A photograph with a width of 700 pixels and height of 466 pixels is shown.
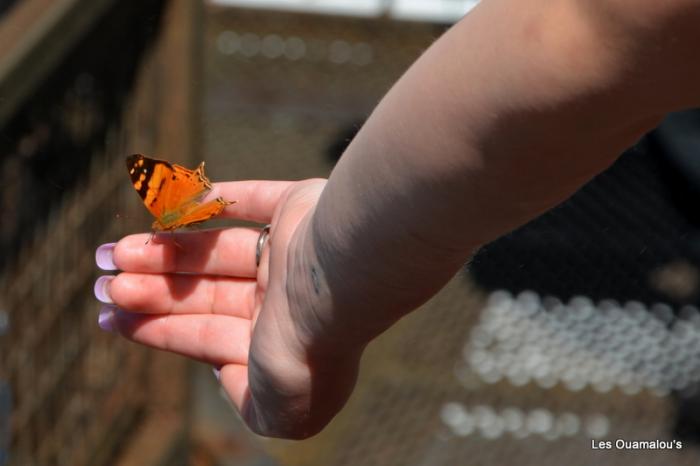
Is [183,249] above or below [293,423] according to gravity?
above

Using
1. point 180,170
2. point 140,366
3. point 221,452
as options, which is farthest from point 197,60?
point 180,170

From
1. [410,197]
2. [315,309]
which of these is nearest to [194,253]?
[315,309]

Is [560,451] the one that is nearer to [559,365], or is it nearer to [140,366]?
[559,365]

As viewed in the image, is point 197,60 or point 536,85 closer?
point 536,85

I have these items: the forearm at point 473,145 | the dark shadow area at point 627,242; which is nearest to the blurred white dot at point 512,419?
the dark shadow area at point 627,242

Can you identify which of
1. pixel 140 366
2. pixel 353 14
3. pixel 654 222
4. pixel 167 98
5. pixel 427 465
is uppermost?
pixel 353 14
